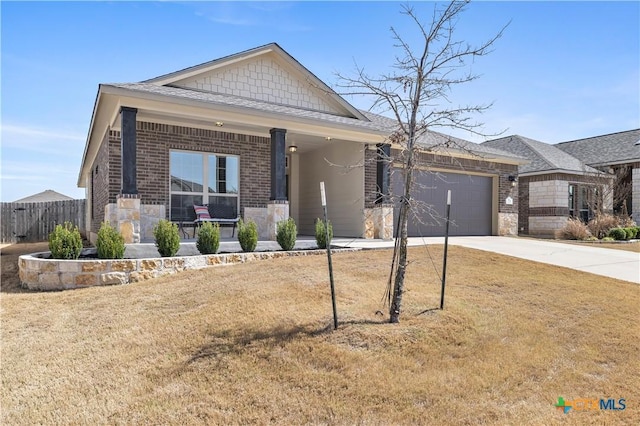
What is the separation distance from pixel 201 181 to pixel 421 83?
7.83 meters

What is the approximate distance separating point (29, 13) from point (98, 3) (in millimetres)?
1287

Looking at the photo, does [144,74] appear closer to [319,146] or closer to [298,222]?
[319,146]

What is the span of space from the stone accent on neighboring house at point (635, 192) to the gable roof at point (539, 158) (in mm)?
1998

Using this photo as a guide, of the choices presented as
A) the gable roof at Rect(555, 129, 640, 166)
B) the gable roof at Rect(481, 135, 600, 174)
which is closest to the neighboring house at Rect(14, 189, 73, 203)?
the gable roof at Rect(481, 135, 600, 174)

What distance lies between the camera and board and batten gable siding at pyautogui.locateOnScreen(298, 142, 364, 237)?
11.9 metres

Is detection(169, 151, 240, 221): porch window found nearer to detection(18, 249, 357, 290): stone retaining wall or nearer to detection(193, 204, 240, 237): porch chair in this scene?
detection(193, 204, 240, 237): porch chair

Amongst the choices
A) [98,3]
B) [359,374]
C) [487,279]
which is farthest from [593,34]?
[98,3]

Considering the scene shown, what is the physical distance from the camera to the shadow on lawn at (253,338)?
3.78 metres

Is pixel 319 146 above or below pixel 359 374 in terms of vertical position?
above

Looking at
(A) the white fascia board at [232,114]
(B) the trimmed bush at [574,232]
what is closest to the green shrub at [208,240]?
(A) the white fascia board at [232,114]

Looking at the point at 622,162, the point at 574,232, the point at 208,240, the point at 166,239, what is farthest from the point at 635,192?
the point at 166,239

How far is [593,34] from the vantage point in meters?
9.30

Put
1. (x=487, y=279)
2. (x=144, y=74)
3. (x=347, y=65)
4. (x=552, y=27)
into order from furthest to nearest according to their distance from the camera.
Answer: (x=144, y=74)
(x=552, y=27)
(x=487, y=279)
(x=347, y=65)

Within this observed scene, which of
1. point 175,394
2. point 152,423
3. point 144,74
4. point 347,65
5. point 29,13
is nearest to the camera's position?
point 152,423
